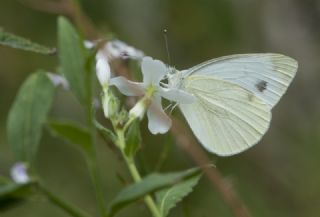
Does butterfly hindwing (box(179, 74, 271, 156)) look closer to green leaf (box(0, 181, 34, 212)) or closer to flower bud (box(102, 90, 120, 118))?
flower bud (box(102, 90, 120, 118))

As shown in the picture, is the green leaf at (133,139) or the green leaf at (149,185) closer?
the green leaf at (149,185)

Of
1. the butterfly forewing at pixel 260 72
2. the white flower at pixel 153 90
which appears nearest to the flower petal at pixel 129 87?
the white flower at pixel 153 90

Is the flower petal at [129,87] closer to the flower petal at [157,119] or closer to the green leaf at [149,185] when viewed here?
the flower petal at [157,119]

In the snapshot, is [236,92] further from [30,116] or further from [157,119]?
[30,116]

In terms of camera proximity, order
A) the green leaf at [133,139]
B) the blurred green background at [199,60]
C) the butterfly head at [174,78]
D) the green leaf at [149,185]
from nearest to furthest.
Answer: the green leaf at [149,185] < the green leaf at [133,139] < the butterfly head at [174,78] < the blurred green background at [199,60]

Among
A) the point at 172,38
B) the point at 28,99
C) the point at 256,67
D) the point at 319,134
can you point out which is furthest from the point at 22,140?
the point at 172,38

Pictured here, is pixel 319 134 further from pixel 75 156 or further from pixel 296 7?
pixel 75 156
